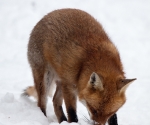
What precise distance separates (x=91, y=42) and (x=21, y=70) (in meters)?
4.45

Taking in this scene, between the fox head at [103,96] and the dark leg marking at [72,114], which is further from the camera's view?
the dark leg marking at [72,114]

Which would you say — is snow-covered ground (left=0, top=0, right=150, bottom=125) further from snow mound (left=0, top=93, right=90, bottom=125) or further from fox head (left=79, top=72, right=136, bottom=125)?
fox head (left=79, top=72, right=136, bottom=125)

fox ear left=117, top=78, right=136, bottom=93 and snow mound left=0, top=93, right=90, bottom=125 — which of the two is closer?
fox ear left=117, top=78, right=136, bottom=93

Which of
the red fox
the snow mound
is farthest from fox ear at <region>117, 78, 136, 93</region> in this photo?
the snow mound

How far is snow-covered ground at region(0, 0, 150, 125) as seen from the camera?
6004 mm

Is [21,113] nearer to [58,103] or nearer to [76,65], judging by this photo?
[58,103]

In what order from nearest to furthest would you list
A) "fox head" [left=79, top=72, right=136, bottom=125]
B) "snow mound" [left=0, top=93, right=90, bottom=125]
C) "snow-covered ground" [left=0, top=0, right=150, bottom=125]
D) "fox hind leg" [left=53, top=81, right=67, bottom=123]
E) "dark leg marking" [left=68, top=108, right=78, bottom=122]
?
"fox head" [left=79, top=72, right=136, bottom=125] < "snow mound" [left=0, top=93, right=90, bottom=125] < "dark leg marking" [left=68, top=108, right=78, bottom=122] < "snow-covered ground" [left=0, top=0, right=150, bottom=125] < "fox hind leg" [left=53, top=81, right=67, bottom=123]

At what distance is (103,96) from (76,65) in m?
1.11

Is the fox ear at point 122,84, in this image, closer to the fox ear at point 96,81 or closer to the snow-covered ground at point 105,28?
the fox ear at point 96,81

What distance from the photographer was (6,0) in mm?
14086

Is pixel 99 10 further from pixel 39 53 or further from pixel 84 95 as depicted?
pixel 84 95

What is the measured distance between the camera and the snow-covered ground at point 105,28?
19.7 feet

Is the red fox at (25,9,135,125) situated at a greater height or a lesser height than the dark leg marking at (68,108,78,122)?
greater

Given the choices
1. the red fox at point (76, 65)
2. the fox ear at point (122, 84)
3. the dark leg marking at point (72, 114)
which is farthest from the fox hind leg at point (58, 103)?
the fox ear at point (122, 84)
